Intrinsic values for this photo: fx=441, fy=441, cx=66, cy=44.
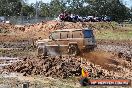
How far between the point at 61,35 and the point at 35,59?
657 cm

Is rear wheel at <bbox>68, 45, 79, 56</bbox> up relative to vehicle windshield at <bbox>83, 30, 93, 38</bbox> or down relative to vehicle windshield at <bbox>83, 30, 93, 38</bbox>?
down

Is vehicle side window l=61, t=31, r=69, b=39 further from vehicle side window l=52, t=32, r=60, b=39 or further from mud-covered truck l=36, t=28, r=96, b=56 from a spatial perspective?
vehicle side window l=52, t=32, r=60, b=39

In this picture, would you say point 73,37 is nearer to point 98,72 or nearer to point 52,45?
point 52,45

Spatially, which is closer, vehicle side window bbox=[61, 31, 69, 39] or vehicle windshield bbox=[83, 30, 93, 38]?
vehicle windshield bbox=[83, 30, 93, 38]

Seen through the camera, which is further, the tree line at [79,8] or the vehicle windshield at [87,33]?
the tree line at [79,8]

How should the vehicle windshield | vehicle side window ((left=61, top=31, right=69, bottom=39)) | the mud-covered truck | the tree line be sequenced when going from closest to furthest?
the mud-covered truck
the vehicle windshield
vehicle side window ((left=61, top=31, right=69, bottom=39))
the tree line

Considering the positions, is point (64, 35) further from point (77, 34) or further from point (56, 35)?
point (77, 34)

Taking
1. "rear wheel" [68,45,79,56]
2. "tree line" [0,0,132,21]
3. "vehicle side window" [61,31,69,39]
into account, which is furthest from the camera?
"tree line" [0,0,132,21]

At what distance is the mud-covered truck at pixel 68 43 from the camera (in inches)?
1092

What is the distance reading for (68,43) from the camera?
2814cm

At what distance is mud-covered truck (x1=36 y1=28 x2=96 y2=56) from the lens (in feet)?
91.0

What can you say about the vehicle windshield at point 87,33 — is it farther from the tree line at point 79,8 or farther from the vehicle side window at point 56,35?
the tree line at point 79,8

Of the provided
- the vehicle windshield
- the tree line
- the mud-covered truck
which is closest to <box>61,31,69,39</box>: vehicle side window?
the mud-covered truck

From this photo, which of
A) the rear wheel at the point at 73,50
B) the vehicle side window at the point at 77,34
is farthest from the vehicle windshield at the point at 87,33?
the rear wheel at the point at 73,50
